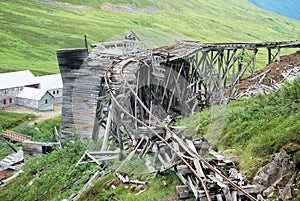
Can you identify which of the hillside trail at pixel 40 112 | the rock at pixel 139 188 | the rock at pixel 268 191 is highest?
the rock at pixel 268 191

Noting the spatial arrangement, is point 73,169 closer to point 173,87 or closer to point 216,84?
point 173,87

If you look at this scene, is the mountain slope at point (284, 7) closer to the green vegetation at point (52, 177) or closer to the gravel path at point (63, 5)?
the gravel path at point (63, 5)

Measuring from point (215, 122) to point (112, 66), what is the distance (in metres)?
4.92

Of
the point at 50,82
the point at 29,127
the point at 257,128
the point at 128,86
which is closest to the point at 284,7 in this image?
the point at 50,82

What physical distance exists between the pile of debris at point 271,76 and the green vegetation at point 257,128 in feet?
16.5

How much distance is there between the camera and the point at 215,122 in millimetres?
12984

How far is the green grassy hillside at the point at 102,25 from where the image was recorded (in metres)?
72.2

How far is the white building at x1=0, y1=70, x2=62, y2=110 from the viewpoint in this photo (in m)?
46.9

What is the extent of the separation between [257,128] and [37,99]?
1532 inches

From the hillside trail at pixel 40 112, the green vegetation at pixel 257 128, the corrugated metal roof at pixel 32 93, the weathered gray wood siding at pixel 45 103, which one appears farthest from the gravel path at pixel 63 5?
the green vegetation at pixel 257 128

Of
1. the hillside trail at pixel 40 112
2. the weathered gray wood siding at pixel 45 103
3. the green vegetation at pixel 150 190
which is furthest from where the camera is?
the weathered gray wood siding at pixel 45 103

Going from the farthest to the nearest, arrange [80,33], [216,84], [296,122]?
[80,33], [216,84], [296,122]

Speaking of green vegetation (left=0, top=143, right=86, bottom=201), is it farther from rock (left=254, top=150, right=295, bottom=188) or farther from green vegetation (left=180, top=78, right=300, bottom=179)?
rock (left=254, top=150, right=295, bottom=188)

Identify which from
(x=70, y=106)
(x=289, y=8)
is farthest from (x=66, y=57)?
(x=289, y=8)
